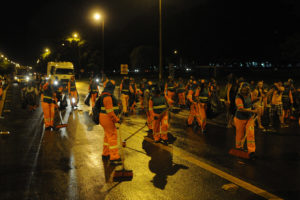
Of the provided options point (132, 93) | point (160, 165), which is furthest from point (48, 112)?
point (160, 165)

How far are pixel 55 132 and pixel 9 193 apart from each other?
16.1 feet

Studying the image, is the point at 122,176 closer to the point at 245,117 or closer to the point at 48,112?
the point at 245,117

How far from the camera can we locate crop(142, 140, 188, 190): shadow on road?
5582 millimetres

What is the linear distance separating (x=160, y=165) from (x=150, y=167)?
0.79 ft

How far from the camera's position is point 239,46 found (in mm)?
44875

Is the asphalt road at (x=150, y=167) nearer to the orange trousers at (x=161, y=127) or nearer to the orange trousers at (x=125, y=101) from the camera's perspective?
the orange trousers at (x=161, y=127)

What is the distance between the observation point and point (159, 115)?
8102 mm

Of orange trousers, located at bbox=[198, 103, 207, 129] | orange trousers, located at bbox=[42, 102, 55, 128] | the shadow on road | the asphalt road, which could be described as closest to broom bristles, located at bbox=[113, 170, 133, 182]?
the asphalt road


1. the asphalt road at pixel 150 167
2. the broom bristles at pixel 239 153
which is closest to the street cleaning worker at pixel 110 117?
the asphalt road at pixel 150 167

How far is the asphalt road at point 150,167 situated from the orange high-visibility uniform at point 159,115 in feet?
1.32

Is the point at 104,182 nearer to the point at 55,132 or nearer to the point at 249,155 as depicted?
the point at 249,155

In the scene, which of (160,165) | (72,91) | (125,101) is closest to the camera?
(160,165)

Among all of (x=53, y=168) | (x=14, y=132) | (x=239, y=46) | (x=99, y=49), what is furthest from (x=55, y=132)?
(x=99, y=49)

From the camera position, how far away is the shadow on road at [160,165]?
558 centimetres
